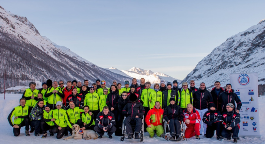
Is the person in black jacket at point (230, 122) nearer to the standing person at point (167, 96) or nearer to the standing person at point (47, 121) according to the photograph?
the standing person at point (167, 96)

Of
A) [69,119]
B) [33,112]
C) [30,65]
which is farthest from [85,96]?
[30,65]

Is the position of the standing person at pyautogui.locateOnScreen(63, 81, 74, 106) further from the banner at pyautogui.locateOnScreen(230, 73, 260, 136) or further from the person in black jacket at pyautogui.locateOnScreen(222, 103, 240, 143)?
the banner at pyautogui.locateOnScreen(230, 73, 260, 136)

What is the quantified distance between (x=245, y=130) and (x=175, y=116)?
272cm

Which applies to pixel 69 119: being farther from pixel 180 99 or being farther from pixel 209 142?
pixel 209 142

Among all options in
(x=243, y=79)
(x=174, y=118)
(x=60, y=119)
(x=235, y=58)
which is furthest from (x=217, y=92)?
(x=235, y=58)

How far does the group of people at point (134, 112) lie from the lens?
829cm

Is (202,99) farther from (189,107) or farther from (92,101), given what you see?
(92,101)

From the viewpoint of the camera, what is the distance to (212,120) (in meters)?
8.39

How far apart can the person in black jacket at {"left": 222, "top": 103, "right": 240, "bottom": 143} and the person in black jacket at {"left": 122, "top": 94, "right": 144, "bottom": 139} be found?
295 cm

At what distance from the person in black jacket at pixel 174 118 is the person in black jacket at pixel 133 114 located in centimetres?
98

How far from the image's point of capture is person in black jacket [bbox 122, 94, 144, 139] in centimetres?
804

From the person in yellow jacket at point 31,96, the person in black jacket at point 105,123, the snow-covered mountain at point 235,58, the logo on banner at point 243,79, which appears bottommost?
the person in black jacket at point 105,123

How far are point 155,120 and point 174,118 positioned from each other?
2.34ft

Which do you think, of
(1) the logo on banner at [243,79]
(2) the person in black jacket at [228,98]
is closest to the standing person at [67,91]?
(2) the person in black jacket at [228,98]
